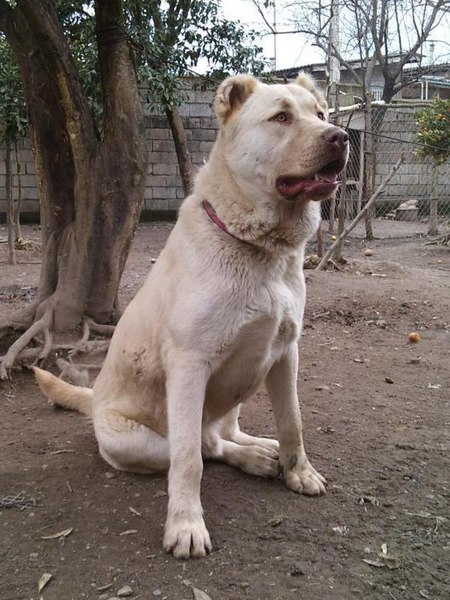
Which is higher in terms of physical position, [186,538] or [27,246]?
[27,246]

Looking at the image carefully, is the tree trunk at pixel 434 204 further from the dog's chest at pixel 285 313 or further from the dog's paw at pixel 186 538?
the dog's paw at pixel 186 538

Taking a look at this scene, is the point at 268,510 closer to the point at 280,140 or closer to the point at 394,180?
the point at 280,140

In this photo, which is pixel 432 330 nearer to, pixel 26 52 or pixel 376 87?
pixel 26 52

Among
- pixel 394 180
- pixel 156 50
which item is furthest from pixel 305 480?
pixel 394 180

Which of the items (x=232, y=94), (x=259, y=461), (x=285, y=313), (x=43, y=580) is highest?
(x=232, y=94)

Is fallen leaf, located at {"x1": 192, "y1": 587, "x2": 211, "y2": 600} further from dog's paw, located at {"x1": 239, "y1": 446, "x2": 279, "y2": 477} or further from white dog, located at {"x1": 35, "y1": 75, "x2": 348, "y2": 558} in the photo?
dog's paw, located at {"x1": 239, "y1": 446, "x2": 279, "y2": 477}

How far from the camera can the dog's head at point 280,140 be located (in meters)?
2.49

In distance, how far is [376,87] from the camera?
2989cm

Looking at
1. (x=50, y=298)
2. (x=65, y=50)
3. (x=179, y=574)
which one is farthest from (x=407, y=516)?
(x=65, y=50)

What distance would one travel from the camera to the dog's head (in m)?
2.49

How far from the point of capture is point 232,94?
281cm

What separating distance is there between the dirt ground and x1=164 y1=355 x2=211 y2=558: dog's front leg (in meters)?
0.13

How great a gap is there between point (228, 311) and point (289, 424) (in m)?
0.73

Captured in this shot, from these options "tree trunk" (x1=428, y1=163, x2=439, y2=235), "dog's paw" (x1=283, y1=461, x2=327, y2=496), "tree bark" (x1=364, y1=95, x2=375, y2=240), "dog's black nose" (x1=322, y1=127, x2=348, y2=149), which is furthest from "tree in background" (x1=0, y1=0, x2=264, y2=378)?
"tree trunk" (x1=428, y1=163, x2=439, y2=235)
